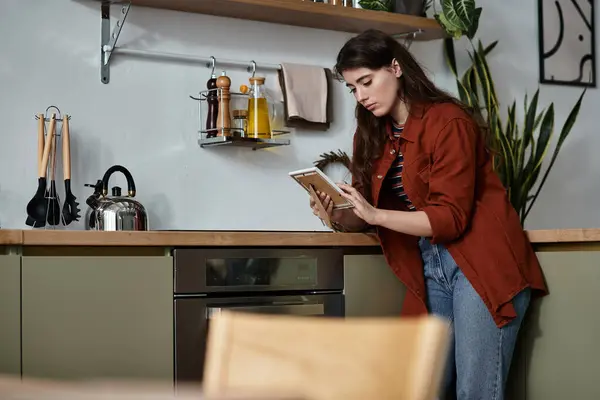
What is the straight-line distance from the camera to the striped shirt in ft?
8.80

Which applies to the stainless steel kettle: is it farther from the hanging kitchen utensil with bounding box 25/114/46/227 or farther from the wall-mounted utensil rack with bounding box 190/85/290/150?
the wall-mounted utensil rack with bounding box 190/85/290/150

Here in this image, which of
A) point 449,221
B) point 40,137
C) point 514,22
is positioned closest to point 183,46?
point 40,137

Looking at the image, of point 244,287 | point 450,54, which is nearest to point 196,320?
point 244,287

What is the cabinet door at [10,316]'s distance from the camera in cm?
234

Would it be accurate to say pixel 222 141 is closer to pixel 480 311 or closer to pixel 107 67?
pixel 107 67

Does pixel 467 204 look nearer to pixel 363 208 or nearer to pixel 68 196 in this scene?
pixel 363 208

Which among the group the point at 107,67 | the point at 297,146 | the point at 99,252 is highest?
the point at 107,67

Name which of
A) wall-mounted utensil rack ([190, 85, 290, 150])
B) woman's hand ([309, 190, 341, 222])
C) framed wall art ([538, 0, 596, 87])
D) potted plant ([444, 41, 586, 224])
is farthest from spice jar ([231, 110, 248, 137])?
framed wall art ([538, 0, 596, 87])

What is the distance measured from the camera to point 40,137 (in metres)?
2.92

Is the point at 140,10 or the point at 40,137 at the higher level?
the point at 140,10

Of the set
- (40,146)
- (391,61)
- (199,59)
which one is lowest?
(40,146)

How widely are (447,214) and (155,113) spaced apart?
50.1 inches

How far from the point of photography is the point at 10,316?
7.71 feet

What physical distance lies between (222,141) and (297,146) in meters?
0.42
